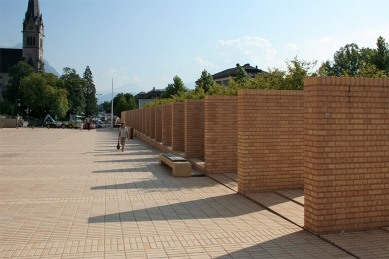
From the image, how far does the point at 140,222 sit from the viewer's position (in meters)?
6.76

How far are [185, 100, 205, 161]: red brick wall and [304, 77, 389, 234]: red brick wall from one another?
9204 millimetres

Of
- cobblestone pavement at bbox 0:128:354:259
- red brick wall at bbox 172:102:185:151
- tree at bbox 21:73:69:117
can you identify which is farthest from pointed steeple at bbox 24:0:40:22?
cobblestone pavement at bbox 0:128:354:259

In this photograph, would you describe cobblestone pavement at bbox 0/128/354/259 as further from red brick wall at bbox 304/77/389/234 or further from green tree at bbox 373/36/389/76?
green tree at bbox 373/36/389/76

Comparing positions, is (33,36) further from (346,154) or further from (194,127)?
(346,154)

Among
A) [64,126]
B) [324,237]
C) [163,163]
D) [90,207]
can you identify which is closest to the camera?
[324,237]

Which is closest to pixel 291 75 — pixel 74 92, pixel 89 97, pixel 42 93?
pixel 42 93

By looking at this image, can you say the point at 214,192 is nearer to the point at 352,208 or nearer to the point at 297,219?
the point at 297,219

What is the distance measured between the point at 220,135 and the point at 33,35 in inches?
4852

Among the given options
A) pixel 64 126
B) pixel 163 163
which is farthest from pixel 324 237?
pixel 64 126

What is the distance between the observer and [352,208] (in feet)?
20.1

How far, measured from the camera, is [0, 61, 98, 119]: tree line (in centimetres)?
8369

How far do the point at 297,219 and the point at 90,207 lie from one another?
12.7ft

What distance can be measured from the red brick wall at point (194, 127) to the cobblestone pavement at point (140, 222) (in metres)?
4.00

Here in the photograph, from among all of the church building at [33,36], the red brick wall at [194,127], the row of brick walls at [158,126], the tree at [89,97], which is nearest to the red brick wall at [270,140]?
the red brick wall at [194,127]
